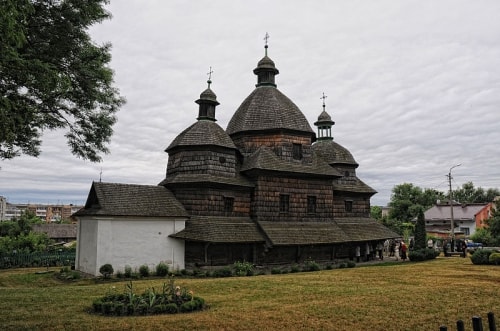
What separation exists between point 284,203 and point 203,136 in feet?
23.0

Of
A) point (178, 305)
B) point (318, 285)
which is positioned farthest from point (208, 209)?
point (178, 305)

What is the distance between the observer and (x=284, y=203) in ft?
83.6

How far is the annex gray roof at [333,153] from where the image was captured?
33719 millimetres

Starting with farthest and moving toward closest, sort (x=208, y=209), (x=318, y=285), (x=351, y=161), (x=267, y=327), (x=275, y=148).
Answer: (x=351, y=161), (x=275, y=148), (x=208, y=209), (x=318, y=285), (x=267, y=327)

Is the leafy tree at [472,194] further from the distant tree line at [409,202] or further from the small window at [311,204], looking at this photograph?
the small window at [311,204]

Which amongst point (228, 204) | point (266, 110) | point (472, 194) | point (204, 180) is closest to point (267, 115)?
point (266, 110)

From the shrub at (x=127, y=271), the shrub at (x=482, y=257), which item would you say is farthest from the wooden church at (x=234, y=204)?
the shrub at (x=482, y=257)

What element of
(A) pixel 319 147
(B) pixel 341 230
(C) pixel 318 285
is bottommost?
(C) pixel 318 285

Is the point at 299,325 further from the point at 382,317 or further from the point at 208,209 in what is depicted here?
the point at 208,209

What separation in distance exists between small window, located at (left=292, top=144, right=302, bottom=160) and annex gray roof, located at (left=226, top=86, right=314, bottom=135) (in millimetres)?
1204

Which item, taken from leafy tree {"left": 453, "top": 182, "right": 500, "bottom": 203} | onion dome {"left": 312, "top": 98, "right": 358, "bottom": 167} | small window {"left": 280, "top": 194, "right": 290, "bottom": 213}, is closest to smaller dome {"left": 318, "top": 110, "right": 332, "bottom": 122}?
onion dome {"left": 312, "top": 98, "right": 358, "bottom": 167}

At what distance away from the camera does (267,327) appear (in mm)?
8844

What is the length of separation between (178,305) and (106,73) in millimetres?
6973

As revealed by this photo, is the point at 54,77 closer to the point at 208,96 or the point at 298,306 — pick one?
the point at 298,306
